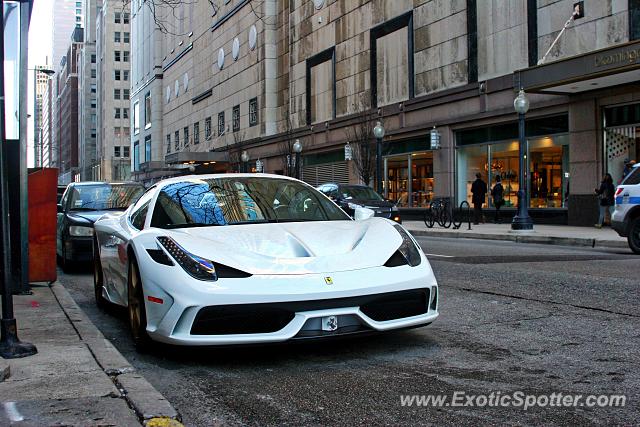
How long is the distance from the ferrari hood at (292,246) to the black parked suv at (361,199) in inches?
562

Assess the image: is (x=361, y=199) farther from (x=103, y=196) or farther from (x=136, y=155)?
(x=136, y=155)

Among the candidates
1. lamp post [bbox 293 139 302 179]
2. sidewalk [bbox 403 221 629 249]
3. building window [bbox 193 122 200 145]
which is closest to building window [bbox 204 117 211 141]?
building window [bbox 193 122 200 145]

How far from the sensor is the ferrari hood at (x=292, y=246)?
4.49 metres

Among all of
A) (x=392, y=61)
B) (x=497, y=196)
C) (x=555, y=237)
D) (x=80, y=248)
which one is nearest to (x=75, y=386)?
(x=80, y=248)

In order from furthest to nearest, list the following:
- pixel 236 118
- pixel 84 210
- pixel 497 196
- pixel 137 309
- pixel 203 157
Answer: pixel 203 157
pixel 236 118
pixel 497 196
pixel 84 210
pixel 137 309

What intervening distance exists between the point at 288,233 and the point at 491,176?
75.0 feet

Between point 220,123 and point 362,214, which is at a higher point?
point 220,123

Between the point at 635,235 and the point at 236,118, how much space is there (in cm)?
4058

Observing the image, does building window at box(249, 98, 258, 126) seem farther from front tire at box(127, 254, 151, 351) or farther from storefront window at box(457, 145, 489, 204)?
front tire at box(127, 254, 151, 351)

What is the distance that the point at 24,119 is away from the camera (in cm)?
754

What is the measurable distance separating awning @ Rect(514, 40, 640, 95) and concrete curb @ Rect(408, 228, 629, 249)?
16.9ft

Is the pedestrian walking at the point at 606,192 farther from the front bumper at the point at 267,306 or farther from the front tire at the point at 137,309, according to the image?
the front tire at the point at 137,309

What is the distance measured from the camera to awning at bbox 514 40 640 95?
58.6ft

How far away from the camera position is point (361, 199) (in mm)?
20453
